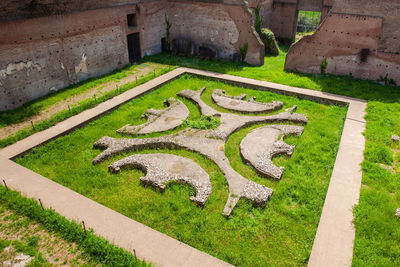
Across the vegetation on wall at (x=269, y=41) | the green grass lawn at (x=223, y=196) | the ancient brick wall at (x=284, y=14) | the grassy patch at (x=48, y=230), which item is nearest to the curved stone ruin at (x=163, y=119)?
the green grass lawn at (x=223, y=196)

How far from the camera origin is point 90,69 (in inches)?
635

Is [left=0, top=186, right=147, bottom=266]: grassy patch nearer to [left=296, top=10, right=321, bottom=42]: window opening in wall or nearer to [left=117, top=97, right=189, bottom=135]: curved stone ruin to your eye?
[left=117, top=97, right=189, bottom=135]: curved stone ruin

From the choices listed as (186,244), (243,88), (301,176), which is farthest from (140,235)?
(243,88)

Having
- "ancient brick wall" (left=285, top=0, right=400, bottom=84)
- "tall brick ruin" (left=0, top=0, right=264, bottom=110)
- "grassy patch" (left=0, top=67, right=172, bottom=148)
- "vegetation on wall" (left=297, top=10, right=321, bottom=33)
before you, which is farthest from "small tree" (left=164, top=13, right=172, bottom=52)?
"vegetation on wall" (left=297, top=10, right=321, bottom=33)

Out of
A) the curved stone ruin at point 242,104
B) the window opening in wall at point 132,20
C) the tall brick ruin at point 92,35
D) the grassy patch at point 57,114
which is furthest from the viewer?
the window opening in wall at point 132,20

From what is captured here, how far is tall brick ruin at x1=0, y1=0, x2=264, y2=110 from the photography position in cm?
1258

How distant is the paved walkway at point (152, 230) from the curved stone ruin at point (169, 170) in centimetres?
148

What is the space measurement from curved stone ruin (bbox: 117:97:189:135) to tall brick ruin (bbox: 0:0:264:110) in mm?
5168

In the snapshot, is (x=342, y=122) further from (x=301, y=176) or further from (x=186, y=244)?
(x=186, y=244)

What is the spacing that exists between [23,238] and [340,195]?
25.4ft

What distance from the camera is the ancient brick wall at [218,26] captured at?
18.4m

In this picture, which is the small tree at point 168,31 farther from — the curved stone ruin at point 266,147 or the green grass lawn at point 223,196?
the curved stone ruin at point 266,147

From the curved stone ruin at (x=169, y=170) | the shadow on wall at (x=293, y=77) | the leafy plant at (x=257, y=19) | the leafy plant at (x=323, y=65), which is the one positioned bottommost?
the curved stone ruin at (x=169, y=170)

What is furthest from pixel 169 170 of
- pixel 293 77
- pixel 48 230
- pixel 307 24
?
pixel 307 24
